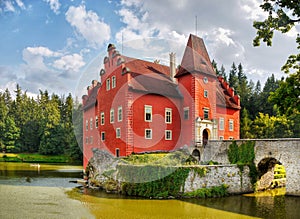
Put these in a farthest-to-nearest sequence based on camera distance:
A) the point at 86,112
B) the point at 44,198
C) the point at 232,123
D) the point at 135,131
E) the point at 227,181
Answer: the point at 86,112 → the point at 232,123 → the point at 135,131 → the point at 227,181 → the point at 44,198

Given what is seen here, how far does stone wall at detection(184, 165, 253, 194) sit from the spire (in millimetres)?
9733

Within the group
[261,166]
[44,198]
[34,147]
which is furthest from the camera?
[34,147]

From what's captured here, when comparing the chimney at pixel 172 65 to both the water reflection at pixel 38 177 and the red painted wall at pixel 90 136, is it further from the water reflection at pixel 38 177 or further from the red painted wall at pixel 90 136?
the water reflection at pixel 38 177

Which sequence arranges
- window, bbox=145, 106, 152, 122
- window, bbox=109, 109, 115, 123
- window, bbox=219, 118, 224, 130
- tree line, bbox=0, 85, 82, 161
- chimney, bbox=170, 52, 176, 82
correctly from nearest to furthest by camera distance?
window, bbox=145, 106, 152, 122
window, bbox=109, 109, 115, 123
chimney, bbox=170, 52, 176, 82
window, bbox=219, 118, 224, 130
tree line, bbox=0, 85, 82, 161

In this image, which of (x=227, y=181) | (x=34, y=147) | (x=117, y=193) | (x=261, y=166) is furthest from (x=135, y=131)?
(x=34, y=147)

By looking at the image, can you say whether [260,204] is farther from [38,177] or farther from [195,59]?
[38,177]

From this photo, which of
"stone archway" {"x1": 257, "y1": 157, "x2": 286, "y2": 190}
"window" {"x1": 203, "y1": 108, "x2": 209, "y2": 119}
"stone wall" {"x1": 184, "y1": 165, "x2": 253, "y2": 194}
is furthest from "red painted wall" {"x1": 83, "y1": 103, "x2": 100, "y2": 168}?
"stone archway" {"x1": 257, "y1": 157, "x2": 286, "y2": 190}

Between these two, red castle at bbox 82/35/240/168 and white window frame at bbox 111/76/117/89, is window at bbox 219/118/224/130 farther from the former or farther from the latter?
white window frame at bbox 111/76/117/89

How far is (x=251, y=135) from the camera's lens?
38719 millimetres

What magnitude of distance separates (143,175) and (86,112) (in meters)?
16.9

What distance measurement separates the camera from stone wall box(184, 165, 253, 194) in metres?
→ 17.5

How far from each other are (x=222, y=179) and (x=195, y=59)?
11.7 meters

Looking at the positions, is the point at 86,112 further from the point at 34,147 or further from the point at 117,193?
the point at 34,147

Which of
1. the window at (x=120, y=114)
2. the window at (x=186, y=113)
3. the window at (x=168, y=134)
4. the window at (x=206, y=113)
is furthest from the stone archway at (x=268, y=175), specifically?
the window at (x=120, y=114)
